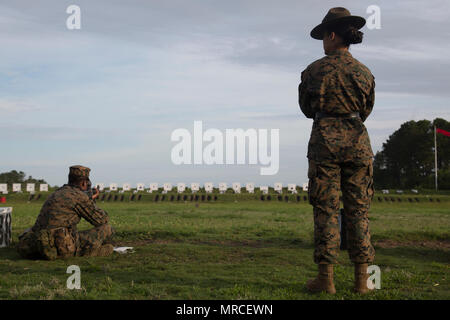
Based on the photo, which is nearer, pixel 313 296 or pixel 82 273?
pixel 313 296

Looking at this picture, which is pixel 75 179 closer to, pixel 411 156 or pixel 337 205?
pixel 337 205

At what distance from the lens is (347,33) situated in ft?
21.5

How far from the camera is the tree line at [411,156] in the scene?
75562mm

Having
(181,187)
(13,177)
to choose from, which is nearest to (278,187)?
(181,187)

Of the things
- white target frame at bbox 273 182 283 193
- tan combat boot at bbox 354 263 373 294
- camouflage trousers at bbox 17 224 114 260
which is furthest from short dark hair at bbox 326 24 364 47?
white target frame at bbox 273 182 283 193

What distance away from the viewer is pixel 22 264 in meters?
8.59

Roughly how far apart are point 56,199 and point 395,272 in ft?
19.7

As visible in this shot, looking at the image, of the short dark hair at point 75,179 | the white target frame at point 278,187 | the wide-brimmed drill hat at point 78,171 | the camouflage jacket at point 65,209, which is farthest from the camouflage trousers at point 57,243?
the white target frame at point 278,187

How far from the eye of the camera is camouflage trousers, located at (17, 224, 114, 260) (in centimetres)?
889

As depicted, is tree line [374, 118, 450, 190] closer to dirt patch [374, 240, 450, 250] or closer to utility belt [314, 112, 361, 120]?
dirt patch [374, 240, 450, 250]

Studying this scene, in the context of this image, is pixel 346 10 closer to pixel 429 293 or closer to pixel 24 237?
pixel 429 293

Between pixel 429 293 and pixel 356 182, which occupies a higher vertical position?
pixel 356 182

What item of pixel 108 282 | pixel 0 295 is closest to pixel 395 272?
pixel 108 282
